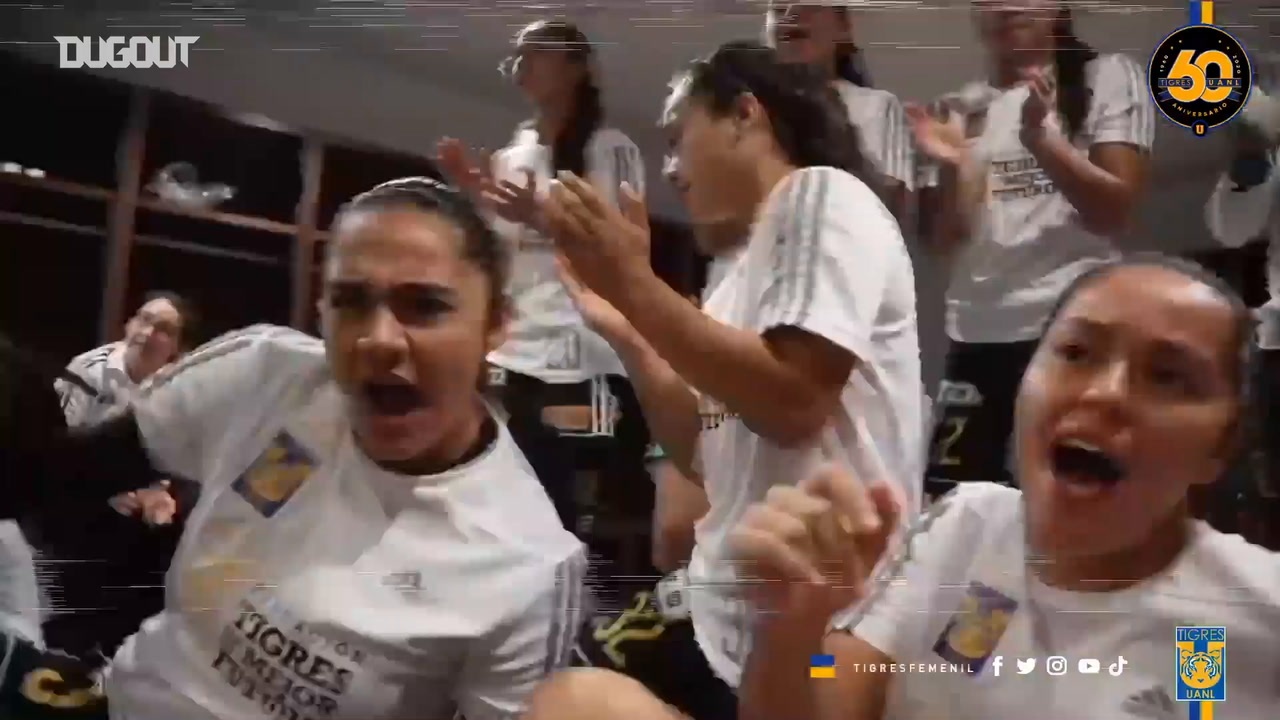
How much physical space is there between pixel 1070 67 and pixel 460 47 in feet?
2.04

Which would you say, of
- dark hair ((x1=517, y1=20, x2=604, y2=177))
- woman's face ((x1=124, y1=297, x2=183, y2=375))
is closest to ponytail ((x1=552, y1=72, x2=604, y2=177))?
dark hair ((x1=517, y1=20, x2=604, y2=177))

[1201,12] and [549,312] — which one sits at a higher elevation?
[1201,12]

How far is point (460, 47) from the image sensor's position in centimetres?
91

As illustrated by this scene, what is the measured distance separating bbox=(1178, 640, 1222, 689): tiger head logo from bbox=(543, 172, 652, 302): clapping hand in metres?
0.65

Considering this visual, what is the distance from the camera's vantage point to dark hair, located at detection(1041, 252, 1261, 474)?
864 mm

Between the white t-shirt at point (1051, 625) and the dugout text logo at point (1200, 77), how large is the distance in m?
0.42

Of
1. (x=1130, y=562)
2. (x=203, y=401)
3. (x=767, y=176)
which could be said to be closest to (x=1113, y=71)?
(x=767, y=176)

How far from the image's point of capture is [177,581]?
90cm

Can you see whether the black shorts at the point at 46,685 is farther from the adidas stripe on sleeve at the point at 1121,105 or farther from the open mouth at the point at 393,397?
the adidas stripe on sleeve at the point at 1121,105

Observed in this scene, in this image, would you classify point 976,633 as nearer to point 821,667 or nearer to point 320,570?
point 821,667

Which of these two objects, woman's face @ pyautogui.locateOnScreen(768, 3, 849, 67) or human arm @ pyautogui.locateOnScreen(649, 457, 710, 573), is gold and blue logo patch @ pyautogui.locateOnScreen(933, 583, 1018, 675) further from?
woman's face @ pyautogui.locateOnScreen(768, 3, 849, 67)

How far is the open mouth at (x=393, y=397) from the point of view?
0.87 meters

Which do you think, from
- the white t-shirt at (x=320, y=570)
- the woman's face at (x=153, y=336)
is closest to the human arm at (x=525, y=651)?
the white t-shirt at (x=320, y=570)

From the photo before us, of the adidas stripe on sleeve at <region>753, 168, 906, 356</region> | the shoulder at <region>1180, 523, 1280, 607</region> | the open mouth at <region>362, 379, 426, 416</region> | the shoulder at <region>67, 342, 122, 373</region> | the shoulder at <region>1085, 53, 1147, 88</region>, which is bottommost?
the shoulder at <region>1180, 523, 1280, 607</region>
